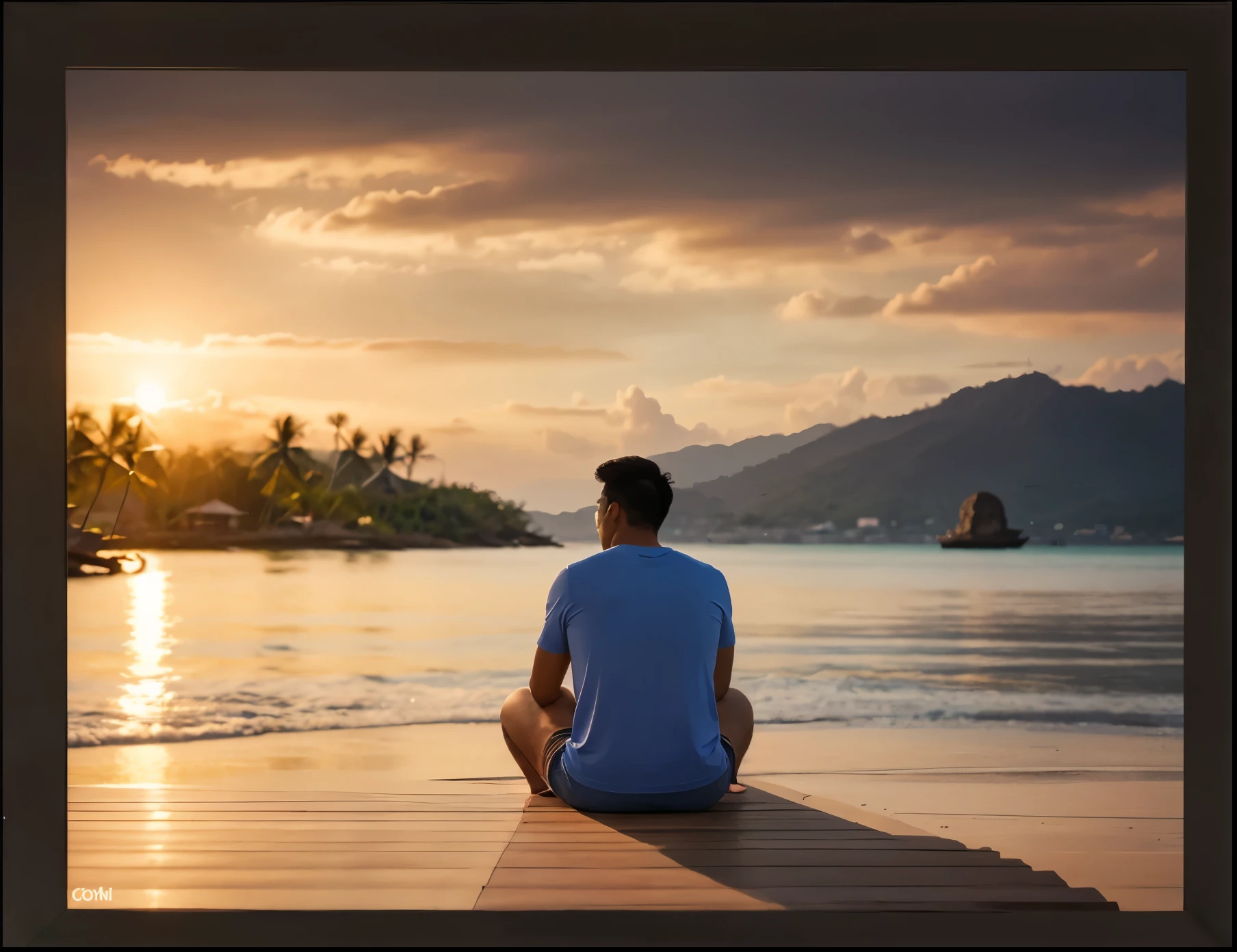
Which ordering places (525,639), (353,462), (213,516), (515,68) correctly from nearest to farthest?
(515,68) → (525,639) → (213,516) → (353,462)

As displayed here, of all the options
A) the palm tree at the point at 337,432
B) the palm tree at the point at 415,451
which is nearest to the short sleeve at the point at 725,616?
the palm tree at the point at 415,451

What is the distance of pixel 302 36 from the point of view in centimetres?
124

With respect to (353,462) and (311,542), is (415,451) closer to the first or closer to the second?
(353,462)

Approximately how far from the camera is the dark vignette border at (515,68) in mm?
1229

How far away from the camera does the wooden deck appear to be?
4.45 ft

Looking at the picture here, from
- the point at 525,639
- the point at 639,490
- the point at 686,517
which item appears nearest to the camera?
the point at 639,490

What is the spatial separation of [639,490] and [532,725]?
1.84 feet

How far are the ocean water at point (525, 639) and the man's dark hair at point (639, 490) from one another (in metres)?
0.94

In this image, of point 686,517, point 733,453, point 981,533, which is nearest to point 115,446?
point 733,453

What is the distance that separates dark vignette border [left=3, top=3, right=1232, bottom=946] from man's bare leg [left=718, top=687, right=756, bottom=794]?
2.23ft

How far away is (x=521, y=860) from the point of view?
153 cm

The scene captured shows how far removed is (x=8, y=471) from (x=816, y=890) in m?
1.31

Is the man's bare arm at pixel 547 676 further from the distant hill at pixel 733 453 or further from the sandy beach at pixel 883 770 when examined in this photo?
the distant hill at pixel 733 453

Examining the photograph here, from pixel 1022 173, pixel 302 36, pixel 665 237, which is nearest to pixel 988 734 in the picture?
pixel 302 36
